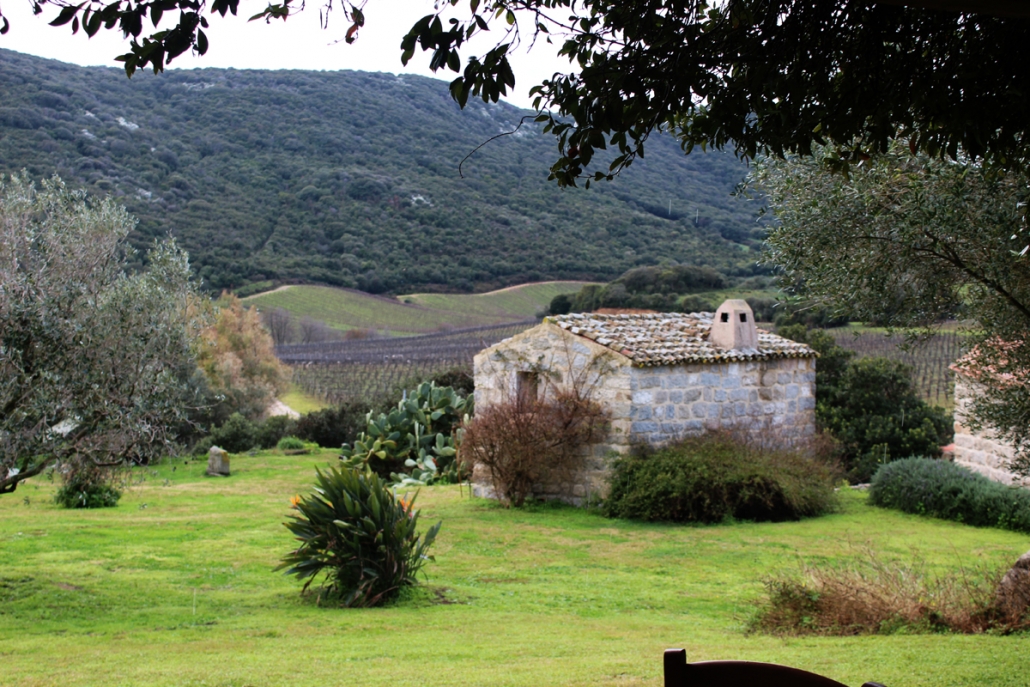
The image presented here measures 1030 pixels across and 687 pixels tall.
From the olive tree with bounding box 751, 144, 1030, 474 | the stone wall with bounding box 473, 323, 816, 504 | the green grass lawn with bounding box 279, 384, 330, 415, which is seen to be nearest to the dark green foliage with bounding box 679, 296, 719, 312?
the green grass lawn with bounding box 279, 384, 330, 415

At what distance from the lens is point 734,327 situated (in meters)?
18.7

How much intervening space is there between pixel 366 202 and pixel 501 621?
6156 cm

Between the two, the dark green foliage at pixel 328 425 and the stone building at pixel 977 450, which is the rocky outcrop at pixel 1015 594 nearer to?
the stone building at pixel 977 450

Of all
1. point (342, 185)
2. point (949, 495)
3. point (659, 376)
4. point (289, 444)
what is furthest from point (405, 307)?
point (949, 495)

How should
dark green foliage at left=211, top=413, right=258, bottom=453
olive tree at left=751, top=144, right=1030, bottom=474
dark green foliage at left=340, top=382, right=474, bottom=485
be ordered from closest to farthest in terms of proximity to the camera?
1. olive tree at left=751, top=144, right=1030, bottom=474
2. dark green foliage at left=340, top=382, right=474, bottom=485
3. dark green foliage at left=211, top=413, right=258, bottom=453

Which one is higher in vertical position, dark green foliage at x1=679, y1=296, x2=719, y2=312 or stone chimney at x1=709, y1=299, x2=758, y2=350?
dark green foliage at x1=679, y1=296, x2=719, y2=312

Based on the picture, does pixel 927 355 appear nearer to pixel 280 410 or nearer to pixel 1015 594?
pixel 280 410

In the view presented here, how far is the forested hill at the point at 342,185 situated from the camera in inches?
2119

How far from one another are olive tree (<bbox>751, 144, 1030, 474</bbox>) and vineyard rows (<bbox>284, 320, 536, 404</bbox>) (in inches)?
859

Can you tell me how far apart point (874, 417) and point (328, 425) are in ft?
55.3

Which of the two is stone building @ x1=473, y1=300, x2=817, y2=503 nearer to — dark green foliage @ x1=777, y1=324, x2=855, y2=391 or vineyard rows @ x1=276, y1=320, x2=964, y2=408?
dark green foliage @ x1=777, y1=324, x2=855, y2=391

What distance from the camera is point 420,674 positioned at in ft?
21.3

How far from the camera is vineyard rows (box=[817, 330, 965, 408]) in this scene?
28.1 meters

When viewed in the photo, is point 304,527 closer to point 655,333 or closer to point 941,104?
point 941,104
